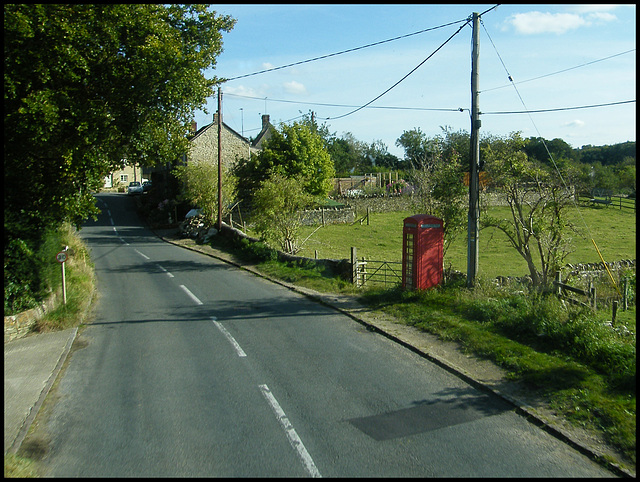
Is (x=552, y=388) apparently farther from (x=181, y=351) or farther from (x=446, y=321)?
(x=181, y=351)

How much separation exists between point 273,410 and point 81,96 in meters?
10.3

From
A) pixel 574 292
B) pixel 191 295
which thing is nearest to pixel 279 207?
pixel 191 295

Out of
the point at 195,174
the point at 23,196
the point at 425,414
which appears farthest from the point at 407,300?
the point at 195,174

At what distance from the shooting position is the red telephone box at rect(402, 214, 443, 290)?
46.6 feet

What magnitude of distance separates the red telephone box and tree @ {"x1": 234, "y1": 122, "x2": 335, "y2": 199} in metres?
25.7

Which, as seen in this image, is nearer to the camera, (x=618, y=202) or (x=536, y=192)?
(x=536, y=192)

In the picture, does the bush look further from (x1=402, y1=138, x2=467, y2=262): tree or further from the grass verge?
(x1=402, y1=138, x2=467, y2=262): tree

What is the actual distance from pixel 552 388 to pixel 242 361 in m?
5.35

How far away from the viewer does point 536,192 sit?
1455cm

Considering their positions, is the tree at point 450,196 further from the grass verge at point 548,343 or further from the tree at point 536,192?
the grass verge at point 548,343

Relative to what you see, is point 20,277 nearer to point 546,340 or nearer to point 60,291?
point 60,291

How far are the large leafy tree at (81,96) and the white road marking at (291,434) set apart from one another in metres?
7.82

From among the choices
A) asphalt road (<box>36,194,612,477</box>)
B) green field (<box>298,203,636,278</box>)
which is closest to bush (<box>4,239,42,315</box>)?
asphalt road (<box>36,194,612,477</box>)

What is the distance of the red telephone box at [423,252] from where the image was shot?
46.6 feet
